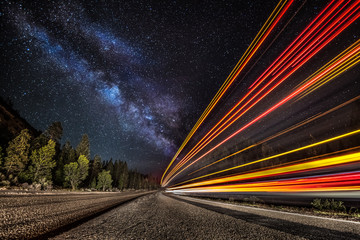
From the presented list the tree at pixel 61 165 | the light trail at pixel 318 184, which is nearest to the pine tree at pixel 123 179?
the tree at pixel 61 165

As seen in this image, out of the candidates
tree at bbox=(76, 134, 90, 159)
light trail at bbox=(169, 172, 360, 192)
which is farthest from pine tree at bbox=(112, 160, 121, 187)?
light trail at bbox=(169, 172, 360, 192)

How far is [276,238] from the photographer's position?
8.88ft

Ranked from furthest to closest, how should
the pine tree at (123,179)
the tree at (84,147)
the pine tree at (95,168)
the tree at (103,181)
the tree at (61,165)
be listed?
the pine tree at (123,179) < the pine tree at (95,168) < the tree at (103,181) < the tree at (84,147) < the tree at (61,165)

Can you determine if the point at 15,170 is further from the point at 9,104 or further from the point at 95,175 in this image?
the point at 9,104

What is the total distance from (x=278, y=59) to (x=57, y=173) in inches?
1769

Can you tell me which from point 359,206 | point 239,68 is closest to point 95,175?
point 239,68

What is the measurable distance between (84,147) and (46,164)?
1908 centimetres

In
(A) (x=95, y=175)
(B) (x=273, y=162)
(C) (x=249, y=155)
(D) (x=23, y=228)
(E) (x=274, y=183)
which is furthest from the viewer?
(C) (x=249, y=155)

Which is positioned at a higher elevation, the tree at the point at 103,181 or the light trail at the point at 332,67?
the light trail at the point at 332,67

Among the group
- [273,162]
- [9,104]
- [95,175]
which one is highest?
[9,104]

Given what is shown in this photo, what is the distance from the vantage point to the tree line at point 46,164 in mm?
25156

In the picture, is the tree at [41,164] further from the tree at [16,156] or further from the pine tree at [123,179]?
the pine tree at [123,179]

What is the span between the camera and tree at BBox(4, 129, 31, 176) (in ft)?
81.4

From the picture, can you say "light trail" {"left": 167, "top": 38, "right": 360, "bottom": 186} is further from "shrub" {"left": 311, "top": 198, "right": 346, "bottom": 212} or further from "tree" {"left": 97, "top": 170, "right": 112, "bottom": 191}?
"tree" {"left": 97, "top": 170, "right": 112, "bottom": 191}
